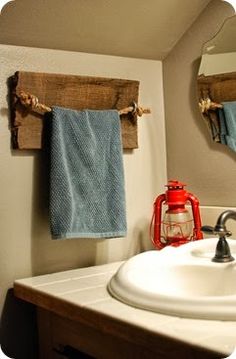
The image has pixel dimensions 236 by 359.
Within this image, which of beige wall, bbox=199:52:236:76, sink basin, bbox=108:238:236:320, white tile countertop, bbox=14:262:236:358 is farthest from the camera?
beige wall, bbox=199:52:236:76

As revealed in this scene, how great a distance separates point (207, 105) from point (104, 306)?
2.51 ft

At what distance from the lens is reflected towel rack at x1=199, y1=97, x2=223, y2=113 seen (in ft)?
4.79

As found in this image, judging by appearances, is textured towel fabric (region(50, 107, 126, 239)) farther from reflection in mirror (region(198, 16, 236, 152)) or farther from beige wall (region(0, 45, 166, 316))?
reflection in mirror (region(198, 16, 236, 152))

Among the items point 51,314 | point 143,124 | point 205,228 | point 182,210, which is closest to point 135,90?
point 143,124

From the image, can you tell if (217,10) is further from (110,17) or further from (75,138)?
(75,138)

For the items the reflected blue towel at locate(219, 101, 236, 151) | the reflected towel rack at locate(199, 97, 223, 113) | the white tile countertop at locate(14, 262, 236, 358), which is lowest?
the white tile countertop at locate(14, 262, 236, 358)

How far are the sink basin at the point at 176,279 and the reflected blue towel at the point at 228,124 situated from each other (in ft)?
1.02

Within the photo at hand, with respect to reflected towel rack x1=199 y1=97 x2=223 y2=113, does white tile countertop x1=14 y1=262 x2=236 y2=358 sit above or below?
below

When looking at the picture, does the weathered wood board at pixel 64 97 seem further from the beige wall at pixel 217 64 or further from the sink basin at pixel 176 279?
the sink basin at pixel 176 279

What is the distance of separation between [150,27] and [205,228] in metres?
0.65

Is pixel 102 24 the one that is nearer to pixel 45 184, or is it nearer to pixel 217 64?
pixel 217 64

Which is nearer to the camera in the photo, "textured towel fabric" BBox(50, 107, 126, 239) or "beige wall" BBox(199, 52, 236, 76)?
"textured towel fabric" BBox(50, 107, 126, 239)

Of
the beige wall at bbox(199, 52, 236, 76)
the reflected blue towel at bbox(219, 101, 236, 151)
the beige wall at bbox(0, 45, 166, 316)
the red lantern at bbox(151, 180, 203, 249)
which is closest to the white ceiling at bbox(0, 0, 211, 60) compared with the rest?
the beige wall at bbox(0, 45, 166, 316)

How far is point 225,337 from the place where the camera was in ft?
2.56
